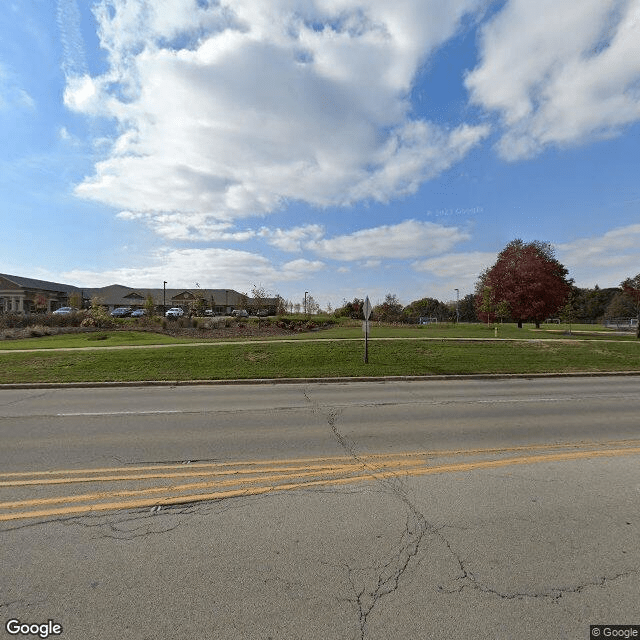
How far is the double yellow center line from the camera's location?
3.88m

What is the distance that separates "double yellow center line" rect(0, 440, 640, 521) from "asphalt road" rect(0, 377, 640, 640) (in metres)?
0.03

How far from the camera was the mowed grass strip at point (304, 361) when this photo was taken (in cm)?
1265

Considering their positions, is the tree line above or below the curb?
above

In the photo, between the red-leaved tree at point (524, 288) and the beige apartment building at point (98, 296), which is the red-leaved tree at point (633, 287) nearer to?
the red-leaved tree at point (524, 288)

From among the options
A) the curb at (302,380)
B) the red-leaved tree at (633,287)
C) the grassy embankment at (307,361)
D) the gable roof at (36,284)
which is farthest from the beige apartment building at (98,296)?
the curb at (302,380)

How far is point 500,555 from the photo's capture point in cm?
300

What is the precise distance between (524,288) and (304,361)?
26.2 metres

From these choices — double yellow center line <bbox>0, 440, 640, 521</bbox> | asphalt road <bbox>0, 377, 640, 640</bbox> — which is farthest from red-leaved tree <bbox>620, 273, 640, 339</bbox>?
double yellow center line <bbox>0, 440, 640, 521</bbox>

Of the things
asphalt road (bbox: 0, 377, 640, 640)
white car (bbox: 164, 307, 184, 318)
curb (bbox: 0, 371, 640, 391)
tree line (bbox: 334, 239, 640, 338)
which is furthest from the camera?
white car (bbox: 164, 307, 184, 318)

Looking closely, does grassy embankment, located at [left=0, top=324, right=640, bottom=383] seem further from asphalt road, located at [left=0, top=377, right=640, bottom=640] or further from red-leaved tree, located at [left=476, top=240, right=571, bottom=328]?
red-leaved tree, located at [left=476, top=240, right=571, bottom=328]

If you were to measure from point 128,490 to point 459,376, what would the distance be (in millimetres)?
11662

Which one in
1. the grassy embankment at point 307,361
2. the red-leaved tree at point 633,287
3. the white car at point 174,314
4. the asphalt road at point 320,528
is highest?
the red-leaved tree at point 633,287

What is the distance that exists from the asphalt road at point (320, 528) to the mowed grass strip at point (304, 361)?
5.95 m

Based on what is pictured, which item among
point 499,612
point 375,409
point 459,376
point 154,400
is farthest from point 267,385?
point 499,612
